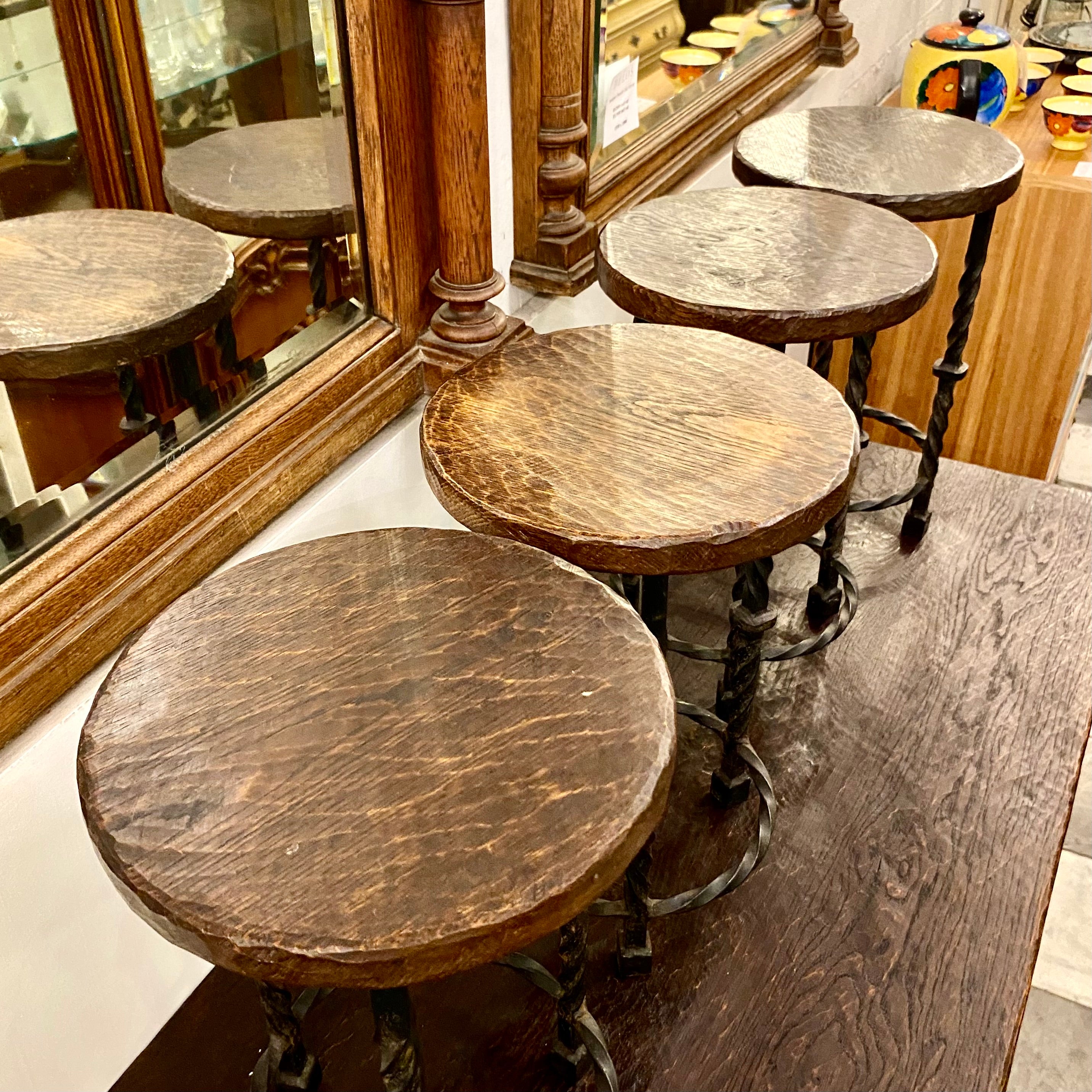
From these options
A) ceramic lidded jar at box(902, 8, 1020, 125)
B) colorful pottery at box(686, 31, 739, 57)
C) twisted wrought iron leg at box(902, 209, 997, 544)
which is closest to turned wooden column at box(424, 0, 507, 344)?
twisted wrought iron leg at box(902, 209, 997, 544)

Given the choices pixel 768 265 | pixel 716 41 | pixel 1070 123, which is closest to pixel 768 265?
pixel 768 265

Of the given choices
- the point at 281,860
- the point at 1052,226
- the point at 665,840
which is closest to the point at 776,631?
the point at 665,840

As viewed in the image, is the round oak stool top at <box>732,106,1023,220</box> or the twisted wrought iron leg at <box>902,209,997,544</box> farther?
the twisted wrought iron leg at <box>902,209,997,544</box>

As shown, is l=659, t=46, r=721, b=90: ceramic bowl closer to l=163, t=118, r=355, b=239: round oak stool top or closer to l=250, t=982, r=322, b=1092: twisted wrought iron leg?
l=163, t=118, r=355, b=239: round oak stool top

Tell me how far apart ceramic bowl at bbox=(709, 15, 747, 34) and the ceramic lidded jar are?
0.61m

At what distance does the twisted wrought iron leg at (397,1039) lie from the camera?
820 millimetres

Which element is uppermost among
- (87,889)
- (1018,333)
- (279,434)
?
(279,434)

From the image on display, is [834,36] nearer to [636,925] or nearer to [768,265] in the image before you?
[768,265]

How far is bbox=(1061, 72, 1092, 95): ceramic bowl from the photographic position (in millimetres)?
3213

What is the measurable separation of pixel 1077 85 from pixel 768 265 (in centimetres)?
244

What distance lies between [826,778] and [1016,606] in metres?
0.58

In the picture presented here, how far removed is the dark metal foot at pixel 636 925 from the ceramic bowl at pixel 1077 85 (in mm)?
2860

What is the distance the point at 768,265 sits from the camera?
1.44 m

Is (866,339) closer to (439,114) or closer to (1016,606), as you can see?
(1016,606)
